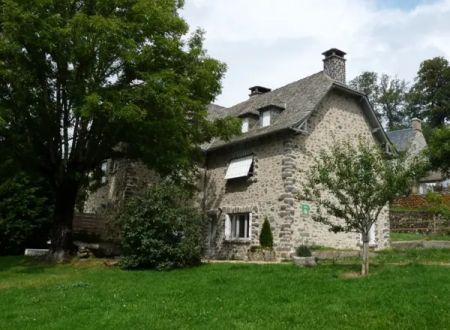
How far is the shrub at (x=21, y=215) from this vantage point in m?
23.8

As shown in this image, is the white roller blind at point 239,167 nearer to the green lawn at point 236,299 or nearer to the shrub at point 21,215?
the green lawn at point 236,299

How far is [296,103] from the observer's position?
75.8ft

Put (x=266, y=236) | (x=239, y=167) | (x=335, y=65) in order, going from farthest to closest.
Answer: (x=335, y=65) < (x=239, y=167) < (x=266, y=236)

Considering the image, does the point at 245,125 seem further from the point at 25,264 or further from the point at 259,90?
the point at 25,264

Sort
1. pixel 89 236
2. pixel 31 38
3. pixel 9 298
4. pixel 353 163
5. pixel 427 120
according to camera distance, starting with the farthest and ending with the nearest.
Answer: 1. pixel 427 120
2. pixel 89 236
3. pixel 31 38
4. pixel 353 163
5. pixel 9 298

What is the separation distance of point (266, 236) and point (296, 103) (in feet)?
21.4

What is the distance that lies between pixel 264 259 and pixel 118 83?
9209mm

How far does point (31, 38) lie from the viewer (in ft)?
54.5

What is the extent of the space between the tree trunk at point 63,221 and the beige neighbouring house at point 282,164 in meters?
5.60

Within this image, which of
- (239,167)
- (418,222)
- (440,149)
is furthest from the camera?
(440,149)

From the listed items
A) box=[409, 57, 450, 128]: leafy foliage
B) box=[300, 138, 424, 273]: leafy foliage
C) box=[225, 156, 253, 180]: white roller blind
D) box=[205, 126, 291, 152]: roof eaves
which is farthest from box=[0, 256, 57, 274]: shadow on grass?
box=[409, 57, 450, 128]: leafy foliage

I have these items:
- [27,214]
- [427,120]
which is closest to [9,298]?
[27,214]

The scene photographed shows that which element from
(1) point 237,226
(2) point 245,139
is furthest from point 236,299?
Result: (2) point 245,139

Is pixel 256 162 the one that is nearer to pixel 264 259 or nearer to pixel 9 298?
pixel 264 259
